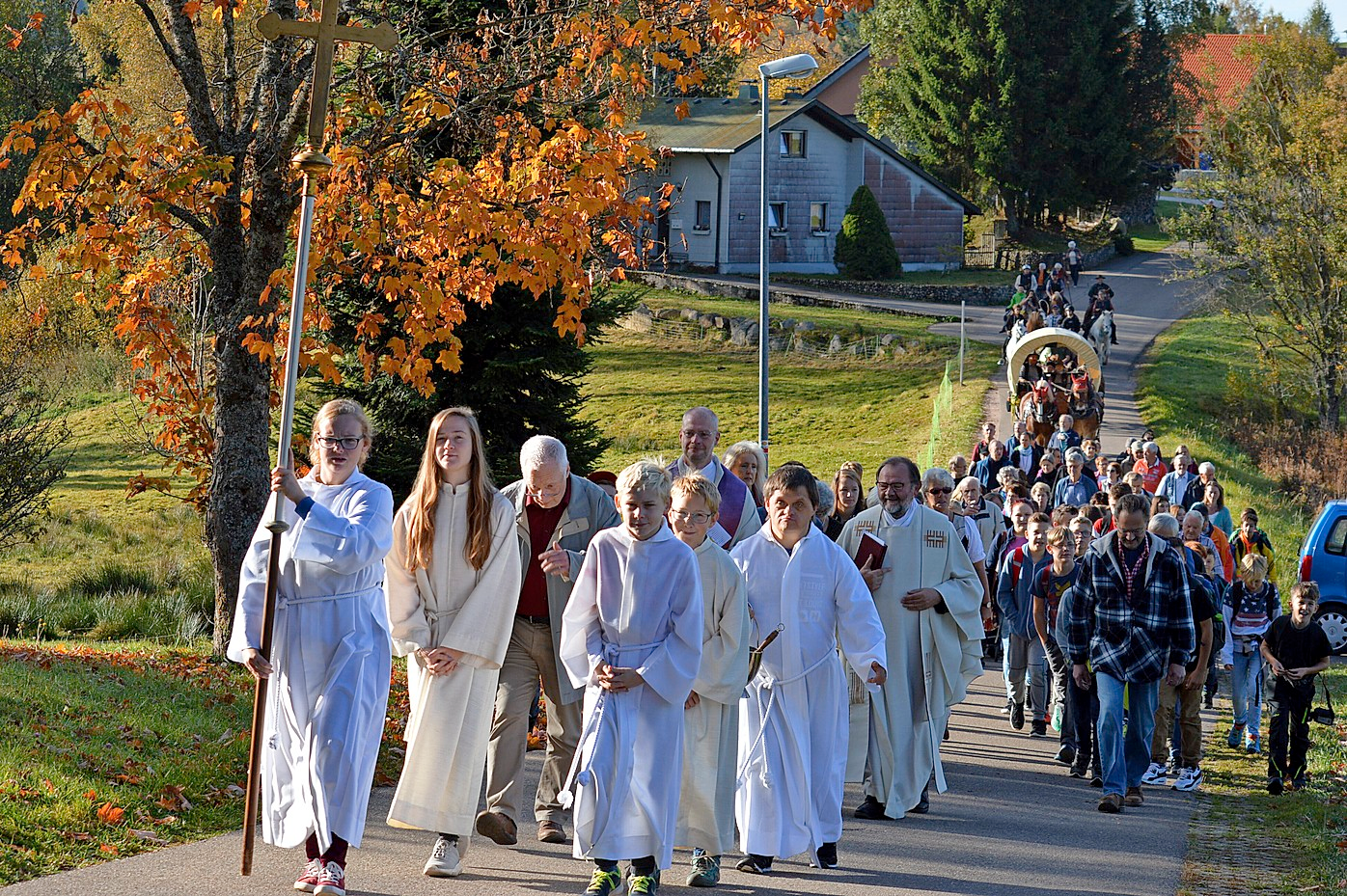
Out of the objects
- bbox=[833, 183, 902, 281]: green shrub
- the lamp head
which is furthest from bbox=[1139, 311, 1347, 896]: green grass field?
bbox=[833, 183, 902, 281]: green shrub

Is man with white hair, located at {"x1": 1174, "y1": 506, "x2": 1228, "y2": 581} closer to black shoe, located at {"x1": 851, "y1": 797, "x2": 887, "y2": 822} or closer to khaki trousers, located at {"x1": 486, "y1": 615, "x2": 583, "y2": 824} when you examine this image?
black shoe, located at {"x1": 851, "y1": 797, "x2": 887, "y2": 822}

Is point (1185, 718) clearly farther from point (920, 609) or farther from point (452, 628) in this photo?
point (452, 628)

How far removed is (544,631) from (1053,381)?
2085 cm

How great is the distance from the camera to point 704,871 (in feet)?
25.1

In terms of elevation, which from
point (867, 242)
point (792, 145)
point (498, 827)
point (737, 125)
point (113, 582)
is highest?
point (737, 125)

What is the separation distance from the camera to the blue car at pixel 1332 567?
1853cm

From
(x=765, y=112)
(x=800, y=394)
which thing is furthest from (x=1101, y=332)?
(x=765, y=112)

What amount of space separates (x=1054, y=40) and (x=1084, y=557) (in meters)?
56.7

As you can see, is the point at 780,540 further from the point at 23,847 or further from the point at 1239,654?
the point at 1239,654

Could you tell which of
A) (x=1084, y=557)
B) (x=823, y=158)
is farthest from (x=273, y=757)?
(x=823, y=158)

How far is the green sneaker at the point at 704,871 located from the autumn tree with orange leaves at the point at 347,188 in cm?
523

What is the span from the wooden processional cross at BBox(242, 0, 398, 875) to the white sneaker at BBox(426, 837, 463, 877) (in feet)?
2.63

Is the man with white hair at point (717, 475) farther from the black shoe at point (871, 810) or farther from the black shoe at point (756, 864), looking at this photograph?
the black shoe at point (756, 864)

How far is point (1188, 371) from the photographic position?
41.8 metres
